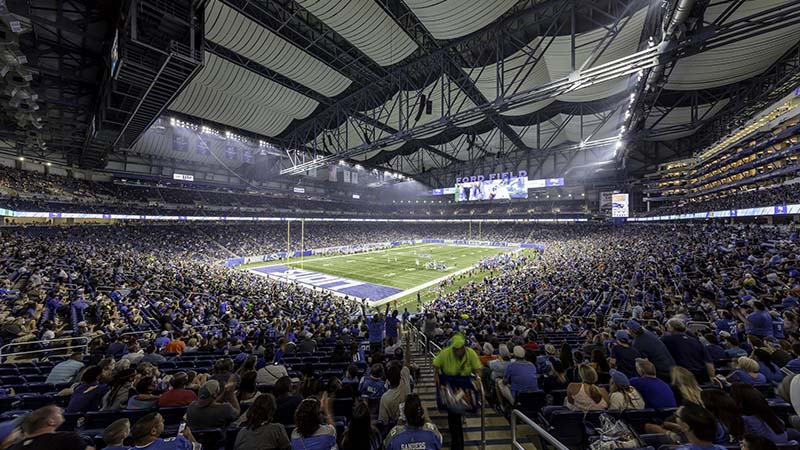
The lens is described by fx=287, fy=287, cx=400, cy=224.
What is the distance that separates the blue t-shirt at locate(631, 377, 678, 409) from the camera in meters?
3.40

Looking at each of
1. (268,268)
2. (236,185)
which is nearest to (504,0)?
(268,268)

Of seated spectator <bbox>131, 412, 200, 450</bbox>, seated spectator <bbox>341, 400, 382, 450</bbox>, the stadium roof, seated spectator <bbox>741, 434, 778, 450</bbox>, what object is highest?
the stadium roof

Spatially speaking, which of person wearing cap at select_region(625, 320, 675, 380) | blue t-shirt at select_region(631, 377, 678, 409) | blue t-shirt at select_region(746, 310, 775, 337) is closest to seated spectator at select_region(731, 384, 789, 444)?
blue t-shirt at select_region(631, 377, 678, 409)

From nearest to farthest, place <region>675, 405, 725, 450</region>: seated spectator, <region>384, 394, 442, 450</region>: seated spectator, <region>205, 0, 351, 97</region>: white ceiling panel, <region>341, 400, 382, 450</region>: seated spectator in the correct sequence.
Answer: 1. <region>675, 405, 725, 450</region>: seated spectator
2. <region>384, 394, 442, 450</region>: seated spectator
3. <region>341, 400, 382, 450</region>: seated spectator
4. <region>205, 0, 351, 97</region>: white ceiling panel

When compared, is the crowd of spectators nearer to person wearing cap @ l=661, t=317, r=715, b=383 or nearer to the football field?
person wearing cap @ l=661, t=317, r=715, b=383

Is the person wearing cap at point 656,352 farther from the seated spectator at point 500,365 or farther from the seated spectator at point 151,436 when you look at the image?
the seated spectator at point 151,436

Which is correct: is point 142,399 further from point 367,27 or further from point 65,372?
point 367,27

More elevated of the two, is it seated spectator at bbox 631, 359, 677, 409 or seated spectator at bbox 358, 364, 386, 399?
seated spectator at bbox 631, 359, 677, 409

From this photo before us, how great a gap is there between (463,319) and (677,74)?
20923 millimetres

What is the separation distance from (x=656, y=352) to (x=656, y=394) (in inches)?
46.1

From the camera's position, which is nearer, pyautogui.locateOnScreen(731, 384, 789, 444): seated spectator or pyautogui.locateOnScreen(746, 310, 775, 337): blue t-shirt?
pyautogui.locateOnScreen(731, 384, 789, 444): seated spectator

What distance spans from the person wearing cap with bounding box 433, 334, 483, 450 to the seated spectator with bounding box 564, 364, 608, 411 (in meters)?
1.17

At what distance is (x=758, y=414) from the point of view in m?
2.56

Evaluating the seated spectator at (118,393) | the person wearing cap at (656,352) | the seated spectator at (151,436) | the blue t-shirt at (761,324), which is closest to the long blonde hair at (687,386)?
the person wearing cap at (656,352)
